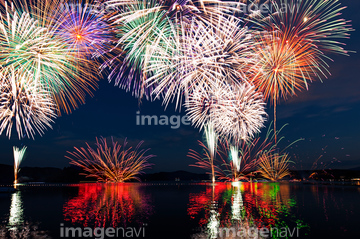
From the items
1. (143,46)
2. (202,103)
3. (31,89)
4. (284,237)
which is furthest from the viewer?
(202,103)

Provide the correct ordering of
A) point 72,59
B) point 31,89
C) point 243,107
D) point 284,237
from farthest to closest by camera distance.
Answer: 1. point 243,107
2. point 31,89
3. point 72,59
4. point 284,237

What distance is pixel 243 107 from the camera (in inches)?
1254

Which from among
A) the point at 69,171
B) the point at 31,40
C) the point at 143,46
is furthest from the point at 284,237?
the point at 69,171

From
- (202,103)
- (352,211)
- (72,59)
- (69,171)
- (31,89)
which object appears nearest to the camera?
(72,59)

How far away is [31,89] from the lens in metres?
22.9

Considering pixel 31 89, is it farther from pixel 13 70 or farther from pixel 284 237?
pixel 284 237

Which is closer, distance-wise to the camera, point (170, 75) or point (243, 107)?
point (170, 75)

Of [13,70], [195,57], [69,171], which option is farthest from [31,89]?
[69,171]

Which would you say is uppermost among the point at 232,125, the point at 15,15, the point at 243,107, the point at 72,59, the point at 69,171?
the point at 15,15

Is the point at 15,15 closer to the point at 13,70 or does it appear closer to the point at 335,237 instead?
the point at 13,70

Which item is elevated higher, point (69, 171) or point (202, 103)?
point (202, 103)

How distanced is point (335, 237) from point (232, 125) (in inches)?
724

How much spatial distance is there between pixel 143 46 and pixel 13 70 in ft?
34.0

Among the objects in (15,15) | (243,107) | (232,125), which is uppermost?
(15,15)
